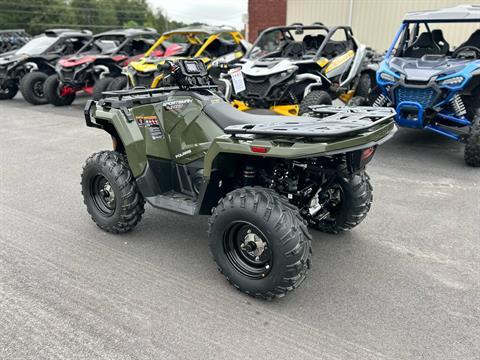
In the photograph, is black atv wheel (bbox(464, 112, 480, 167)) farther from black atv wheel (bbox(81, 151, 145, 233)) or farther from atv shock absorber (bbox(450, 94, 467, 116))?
black atv wheel (bbox(81, 151, 145, 233))

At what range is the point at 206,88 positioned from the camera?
357 cm

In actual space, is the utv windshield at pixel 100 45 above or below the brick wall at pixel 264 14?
below


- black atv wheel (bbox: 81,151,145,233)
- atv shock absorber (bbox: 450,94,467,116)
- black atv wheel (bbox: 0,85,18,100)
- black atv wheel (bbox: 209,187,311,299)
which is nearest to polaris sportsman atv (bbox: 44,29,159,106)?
black atv wheel (bbox: 0,85,18,100)

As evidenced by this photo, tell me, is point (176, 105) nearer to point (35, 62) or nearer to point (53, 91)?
point (53, 91)

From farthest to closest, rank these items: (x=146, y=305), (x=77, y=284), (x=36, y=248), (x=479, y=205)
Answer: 1. (x=479, y=205)
2. (x=36, y=248)
3. (x=77, y=284)
4. (x=146, y=305)

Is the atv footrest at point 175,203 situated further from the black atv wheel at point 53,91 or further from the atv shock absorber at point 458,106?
the black atv wheel at point 53,91

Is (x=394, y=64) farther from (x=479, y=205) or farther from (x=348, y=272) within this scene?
(x=348, y=272)

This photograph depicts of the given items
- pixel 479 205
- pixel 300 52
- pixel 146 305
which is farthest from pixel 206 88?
pixel 300 52

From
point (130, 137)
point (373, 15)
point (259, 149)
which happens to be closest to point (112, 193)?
point (130, 137)

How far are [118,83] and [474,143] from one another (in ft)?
25.7

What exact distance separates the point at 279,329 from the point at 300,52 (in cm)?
745

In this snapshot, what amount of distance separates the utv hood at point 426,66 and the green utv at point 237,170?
3047mm

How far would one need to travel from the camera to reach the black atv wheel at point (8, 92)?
40.3 ft

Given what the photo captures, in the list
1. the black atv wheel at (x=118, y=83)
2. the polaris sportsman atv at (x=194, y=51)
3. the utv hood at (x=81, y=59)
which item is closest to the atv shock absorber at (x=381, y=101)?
the polaris sportsman atv at (x=194, y=51)
